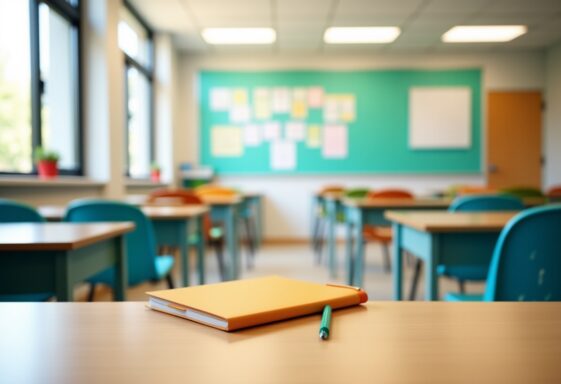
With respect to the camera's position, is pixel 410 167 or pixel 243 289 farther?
pixel 410 167

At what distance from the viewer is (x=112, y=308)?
626 mm

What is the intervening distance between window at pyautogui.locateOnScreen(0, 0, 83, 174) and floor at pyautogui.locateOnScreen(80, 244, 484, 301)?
3.78 ft

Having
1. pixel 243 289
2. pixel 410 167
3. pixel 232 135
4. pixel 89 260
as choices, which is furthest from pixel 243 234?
pixel 243 289

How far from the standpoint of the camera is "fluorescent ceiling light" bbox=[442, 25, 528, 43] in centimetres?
580

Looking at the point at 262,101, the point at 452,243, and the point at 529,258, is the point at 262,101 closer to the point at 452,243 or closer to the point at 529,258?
the point at 452,243

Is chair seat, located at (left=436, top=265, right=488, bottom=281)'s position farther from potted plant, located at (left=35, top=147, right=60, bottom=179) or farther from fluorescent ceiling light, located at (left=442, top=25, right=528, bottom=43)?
fluorescent ceiling light, located at (left=442, top=25, right=528, bottom=43)

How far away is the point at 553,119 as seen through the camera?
6809 millimetres

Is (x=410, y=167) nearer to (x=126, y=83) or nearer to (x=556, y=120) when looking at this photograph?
(x=556, y=120)

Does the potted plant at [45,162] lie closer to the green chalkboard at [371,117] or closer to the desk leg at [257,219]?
the desk leg at [257,219]

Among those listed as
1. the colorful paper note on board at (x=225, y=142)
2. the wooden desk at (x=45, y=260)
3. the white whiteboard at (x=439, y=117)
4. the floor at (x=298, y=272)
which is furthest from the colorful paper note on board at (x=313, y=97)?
the wooden desk at (x=45, y=260)

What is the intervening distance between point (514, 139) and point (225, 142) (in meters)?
4.19

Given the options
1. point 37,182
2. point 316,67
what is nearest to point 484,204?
point 37,182

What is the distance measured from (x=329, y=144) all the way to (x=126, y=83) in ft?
9.74

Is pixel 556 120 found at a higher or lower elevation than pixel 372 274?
higher
